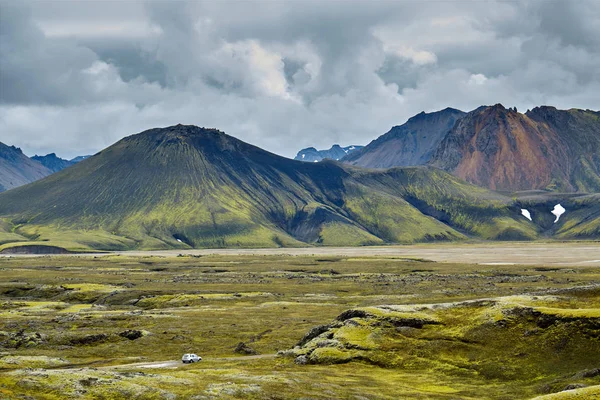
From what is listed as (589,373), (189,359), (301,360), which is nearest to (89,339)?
(189,359)

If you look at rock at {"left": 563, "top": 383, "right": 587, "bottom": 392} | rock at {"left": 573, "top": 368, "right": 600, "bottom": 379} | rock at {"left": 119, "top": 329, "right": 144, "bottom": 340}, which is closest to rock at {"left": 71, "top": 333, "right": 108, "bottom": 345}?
rock at {"left": 119, "top": 329, "right": 144, "bottom": 340}

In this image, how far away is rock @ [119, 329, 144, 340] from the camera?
11162 cm

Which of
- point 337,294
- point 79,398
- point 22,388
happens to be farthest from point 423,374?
point 337,294

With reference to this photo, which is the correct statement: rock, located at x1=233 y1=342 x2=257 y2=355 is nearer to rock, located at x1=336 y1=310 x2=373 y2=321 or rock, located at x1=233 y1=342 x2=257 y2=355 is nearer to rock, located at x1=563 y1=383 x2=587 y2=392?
rock, located at x1=336 y1=310 x2=373 y2=321

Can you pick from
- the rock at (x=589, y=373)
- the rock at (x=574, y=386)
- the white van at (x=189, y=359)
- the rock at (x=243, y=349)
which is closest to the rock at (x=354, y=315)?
the rock at (x=243, y=349)

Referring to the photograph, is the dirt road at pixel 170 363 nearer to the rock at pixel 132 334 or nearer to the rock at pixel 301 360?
the rock at pixel 301 360

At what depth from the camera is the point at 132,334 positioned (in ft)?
368

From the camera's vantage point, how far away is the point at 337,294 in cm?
18938

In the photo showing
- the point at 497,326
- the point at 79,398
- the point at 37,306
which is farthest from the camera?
the point at 37,306

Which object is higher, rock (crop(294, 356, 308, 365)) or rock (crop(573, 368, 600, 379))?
rock (crop(573, 368, 600, 379))

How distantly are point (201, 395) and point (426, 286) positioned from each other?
148m

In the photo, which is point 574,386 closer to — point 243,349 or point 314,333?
point 314,333

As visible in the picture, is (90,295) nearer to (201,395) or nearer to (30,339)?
(30,339)

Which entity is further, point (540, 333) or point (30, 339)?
point (30, 339)
